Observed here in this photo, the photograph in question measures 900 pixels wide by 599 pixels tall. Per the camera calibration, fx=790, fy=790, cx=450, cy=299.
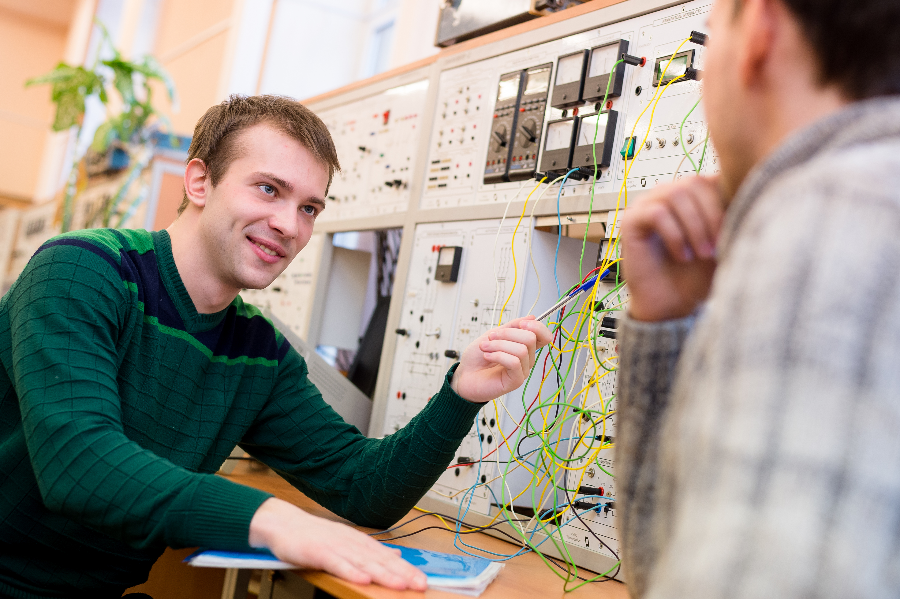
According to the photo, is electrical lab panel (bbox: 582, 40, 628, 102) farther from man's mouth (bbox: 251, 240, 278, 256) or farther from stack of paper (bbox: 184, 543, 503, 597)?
stack of paper (bbox: 184, 543, 503, 597)

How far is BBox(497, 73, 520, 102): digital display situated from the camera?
5.86 ft

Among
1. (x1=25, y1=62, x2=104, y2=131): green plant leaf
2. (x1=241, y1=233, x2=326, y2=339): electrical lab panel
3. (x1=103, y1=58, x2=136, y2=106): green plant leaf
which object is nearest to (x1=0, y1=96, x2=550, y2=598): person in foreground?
(x1=241, y1=233, x2=326, y2=339): electrical lab panel

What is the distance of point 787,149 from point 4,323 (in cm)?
122

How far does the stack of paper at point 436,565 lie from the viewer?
0.95 meters

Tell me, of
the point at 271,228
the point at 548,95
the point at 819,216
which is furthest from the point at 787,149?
the point at 548,95

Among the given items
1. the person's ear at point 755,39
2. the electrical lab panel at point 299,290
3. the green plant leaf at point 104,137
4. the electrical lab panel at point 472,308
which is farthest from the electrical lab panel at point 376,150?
the green plant leaf at point 104,137

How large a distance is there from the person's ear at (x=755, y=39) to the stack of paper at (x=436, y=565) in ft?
2.49

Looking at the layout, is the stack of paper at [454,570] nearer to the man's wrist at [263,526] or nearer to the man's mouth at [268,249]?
the man's wrist at [263,526]

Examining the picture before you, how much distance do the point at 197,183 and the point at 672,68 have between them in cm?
92

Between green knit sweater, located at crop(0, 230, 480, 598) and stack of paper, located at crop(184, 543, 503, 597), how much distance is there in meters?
0.03

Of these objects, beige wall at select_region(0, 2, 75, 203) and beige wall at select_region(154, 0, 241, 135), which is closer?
beige wall at select_region(154, 0, 241, 135)

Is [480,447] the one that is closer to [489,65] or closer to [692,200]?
[489,65]

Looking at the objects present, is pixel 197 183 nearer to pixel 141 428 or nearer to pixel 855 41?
pixel 141 428

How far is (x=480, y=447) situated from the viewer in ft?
5.50
